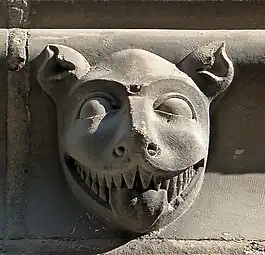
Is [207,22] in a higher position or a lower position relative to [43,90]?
higher

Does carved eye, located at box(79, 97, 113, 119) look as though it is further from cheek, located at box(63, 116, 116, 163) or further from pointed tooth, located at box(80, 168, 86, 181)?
pointed tooth, located at box(80, 168, 86, 181)

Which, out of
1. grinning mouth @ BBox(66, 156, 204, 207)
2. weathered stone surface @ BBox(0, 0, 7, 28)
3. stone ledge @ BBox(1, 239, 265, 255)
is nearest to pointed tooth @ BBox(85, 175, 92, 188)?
grinning mouth @ BBox(66, 156, 204, 207)

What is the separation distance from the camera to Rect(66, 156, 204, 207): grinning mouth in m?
1.86

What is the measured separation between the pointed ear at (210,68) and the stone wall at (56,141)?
27mm

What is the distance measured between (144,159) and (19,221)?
0.36m

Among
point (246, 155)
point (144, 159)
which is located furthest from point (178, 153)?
point (246, 155)

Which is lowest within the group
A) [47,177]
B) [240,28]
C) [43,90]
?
[47,177]

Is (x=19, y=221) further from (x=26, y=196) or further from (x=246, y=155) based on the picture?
(x=246, y=155)

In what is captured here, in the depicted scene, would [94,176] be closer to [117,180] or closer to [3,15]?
[117,180]

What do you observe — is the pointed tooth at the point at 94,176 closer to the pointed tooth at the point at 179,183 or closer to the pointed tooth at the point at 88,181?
the pointed tooth at the point at 88,181

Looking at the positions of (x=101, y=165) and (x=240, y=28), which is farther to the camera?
(x=240, y=28)

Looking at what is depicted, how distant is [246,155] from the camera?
2.06 meters

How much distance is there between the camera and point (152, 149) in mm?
1824

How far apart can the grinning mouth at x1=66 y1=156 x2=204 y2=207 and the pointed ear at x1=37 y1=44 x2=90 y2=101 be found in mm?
159
